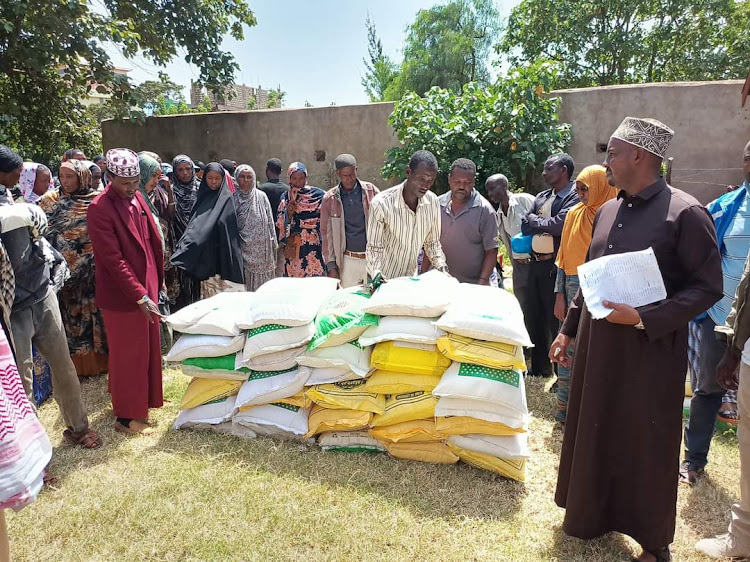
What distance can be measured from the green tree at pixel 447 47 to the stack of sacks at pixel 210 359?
897 inches

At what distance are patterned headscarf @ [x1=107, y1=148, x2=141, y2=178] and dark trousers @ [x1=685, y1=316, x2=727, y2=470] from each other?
3680 mm

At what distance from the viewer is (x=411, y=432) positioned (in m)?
3.20

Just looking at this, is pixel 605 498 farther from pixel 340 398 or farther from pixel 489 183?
pixel 489 183

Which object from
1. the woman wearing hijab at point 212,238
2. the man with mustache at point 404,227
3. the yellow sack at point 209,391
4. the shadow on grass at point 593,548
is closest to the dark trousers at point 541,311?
the man with mustache at point 404,227

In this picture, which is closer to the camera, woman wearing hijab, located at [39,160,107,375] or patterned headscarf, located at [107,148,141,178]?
patterned headscarf, located at [107,148,141,178]

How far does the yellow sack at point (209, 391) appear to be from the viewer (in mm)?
3600

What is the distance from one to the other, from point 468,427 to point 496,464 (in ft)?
0.89

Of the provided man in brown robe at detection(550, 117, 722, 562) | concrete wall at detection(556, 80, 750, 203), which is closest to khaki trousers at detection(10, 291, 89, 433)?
man in brown robe at detection(550, 117, 722, 562)

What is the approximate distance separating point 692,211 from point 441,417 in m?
1.71

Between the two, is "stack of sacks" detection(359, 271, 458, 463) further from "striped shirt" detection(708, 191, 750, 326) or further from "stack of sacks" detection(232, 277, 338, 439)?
"striped shirt" detection(708, 191, 750, 326)

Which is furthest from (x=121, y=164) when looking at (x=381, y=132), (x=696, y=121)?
(x=696, y=121)

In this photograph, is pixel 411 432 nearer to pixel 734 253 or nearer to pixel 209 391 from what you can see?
pixel 209 391

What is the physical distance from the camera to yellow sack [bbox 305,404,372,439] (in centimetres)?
326

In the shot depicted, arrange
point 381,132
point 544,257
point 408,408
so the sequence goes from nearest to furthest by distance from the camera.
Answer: point 408,408
point 544,257
point 381,132
